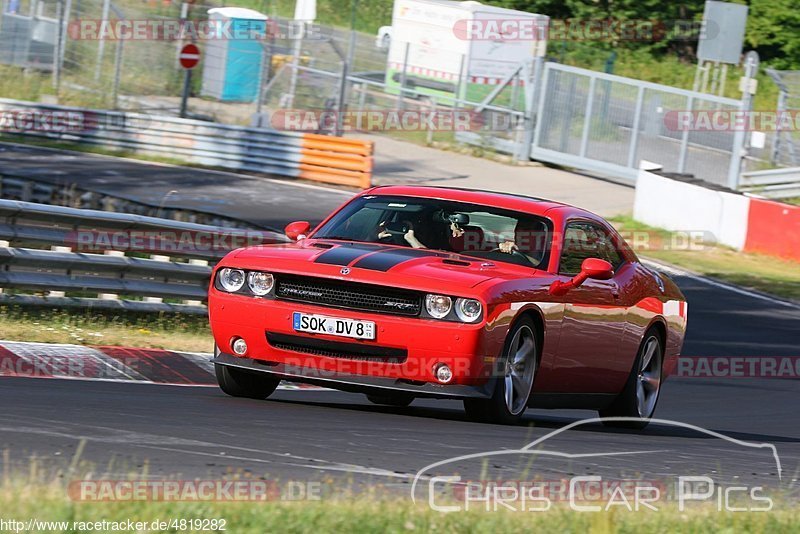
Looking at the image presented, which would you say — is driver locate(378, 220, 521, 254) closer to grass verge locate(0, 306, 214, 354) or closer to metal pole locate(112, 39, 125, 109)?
grass verge locate(0, 306, 214, 354)

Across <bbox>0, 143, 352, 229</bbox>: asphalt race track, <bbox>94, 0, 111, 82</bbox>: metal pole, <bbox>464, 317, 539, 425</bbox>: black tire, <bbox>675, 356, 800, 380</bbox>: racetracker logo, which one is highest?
<bbox>94, 0, 111, 82</bbox>: metal pole

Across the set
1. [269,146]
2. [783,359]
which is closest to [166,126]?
[269,146]

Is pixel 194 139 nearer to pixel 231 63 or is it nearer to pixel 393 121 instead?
pixel 231 63

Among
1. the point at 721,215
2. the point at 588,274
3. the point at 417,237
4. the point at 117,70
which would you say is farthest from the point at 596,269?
the point at 117,70

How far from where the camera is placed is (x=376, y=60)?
39688 millimetres

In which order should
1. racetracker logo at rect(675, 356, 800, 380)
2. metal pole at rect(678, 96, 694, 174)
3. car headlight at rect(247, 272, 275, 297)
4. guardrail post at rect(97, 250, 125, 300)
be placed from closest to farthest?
1. car headlight at rect(247, 272, 275, 297)
2. guardrail post at rect(97, 250, 125, 300)
3. racetracker logo at rect(675, 356, 800, 380)
4. metal pole at rect(678, 96, 694, 174)

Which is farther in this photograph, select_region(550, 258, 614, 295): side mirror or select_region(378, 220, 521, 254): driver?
select_region(378, 220, 521, 254): driver

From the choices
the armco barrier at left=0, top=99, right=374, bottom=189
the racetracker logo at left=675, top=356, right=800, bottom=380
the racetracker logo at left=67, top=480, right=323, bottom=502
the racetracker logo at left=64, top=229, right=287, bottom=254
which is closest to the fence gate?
the armco barrier at left=0, top=99, right=374, bottom=189

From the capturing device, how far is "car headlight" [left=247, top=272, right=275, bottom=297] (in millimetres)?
8172

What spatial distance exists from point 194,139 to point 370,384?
2247cm

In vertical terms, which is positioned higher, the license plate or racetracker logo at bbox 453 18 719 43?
racetracker logo at bbox 453 18 719 43

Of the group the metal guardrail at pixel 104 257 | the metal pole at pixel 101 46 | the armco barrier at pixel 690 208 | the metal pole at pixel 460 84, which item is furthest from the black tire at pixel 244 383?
the metal pole at pixel 460 84

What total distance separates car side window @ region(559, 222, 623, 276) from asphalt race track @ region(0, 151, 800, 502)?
1.04 m

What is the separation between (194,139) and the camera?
29688mm
